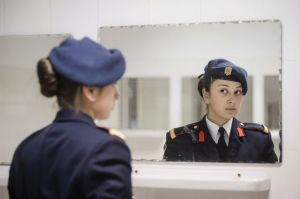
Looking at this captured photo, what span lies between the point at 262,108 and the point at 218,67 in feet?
0.81

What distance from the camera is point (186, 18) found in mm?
1557

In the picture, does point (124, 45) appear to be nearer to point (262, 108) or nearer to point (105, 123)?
point (105, 123)

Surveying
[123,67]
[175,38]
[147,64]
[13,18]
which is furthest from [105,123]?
[123,67]

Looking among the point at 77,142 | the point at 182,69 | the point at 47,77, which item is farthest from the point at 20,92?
the point at 77,142

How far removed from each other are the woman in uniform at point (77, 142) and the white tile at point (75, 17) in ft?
2.59

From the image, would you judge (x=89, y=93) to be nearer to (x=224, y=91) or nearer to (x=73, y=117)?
(x=73, y=117)

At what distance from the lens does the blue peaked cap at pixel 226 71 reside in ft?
4.89

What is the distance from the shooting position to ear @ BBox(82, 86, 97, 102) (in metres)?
0.87

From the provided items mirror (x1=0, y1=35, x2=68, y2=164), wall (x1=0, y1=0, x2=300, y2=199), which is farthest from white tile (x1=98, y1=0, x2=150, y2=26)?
mirror (x1=0, y1=35, x2=68, y2=164)

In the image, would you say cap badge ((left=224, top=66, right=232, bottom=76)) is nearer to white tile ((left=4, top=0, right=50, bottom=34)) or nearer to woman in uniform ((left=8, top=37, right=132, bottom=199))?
woman in uniform ((left=8, top=37, right=132, bottom=199))

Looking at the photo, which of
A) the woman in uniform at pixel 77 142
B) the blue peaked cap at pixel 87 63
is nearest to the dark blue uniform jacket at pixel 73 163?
the woman in uniform at pixel 77 142

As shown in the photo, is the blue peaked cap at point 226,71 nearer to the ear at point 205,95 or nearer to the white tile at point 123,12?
the ear at point 205,95

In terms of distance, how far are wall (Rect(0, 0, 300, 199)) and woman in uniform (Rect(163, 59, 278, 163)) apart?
0.23 feet

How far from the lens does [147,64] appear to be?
1.57 meters
